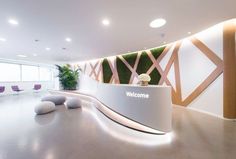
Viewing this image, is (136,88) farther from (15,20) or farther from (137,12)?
(15,20)

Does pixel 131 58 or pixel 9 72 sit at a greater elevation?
pixel 131 58

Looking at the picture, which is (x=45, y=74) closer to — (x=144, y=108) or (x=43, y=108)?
(x=43, y=108)

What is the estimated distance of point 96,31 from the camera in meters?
5.12

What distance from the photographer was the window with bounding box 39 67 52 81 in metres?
16.3

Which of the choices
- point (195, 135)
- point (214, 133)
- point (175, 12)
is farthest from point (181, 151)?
point (175, 12)

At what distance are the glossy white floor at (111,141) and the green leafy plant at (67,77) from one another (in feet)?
24.6

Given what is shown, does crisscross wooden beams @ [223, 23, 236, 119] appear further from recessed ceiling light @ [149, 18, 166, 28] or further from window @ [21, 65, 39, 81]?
window @ [21, 65, 39, 81]

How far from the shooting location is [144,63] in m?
8.37

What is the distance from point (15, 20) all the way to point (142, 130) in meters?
5.07

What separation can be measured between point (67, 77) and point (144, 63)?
22.5 feet

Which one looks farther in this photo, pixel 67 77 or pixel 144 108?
pixel 67 77

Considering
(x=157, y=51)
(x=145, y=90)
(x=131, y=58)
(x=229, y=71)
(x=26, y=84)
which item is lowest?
(x=26, y=84)

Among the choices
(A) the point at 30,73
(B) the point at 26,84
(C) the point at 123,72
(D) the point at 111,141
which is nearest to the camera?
(D) the point at 111,141

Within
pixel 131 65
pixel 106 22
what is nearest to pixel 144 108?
pixel 106 22
